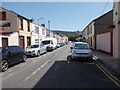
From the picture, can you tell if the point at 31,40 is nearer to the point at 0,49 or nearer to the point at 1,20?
the point at 1,20

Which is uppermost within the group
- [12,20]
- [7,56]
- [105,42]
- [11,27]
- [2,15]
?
[2,15]

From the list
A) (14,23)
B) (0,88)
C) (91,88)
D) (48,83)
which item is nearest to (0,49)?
(0,88)

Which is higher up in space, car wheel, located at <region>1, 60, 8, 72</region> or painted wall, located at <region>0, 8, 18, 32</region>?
painted wall, located at <region>0, 8, 18, 32</region>

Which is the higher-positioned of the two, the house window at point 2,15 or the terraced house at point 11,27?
the house window at point 2,15

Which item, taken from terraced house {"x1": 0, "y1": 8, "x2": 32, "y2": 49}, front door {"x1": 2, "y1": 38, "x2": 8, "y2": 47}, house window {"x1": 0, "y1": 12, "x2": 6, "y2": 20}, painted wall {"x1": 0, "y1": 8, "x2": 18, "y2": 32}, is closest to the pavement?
front door {"x1": 2, "y1": 38, "x2": 8, "y2": 47}

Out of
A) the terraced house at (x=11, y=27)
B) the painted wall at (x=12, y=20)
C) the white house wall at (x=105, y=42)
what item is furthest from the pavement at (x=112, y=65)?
the painted wall at (x=12, y=20)

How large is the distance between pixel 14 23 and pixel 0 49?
1141cm

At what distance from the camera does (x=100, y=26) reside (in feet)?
73.2

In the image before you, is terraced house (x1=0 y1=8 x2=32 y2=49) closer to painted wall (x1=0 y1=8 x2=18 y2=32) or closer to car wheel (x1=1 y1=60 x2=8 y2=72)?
painted wall (x1=0 y1=8 x2=18 y2=32)

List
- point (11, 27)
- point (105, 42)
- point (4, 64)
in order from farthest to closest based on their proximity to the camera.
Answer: point (11, 27), point (105, 42), point (4, 64)

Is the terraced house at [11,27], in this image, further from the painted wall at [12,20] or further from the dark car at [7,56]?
the dark car at [7,56]

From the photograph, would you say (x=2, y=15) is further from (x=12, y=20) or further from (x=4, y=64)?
(x=4, y=64)

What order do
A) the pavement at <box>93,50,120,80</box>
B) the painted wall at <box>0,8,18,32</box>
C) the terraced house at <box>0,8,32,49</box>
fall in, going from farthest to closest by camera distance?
the painted wall at <box>0,8,18,32</box>, the terraced house at <box>0,8,32,49</box>, the pavement at <box>93,50,120,80</box>

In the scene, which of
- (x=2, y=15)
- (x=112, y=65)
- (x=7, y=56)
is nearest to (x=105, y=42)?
(x=112, y=65)
